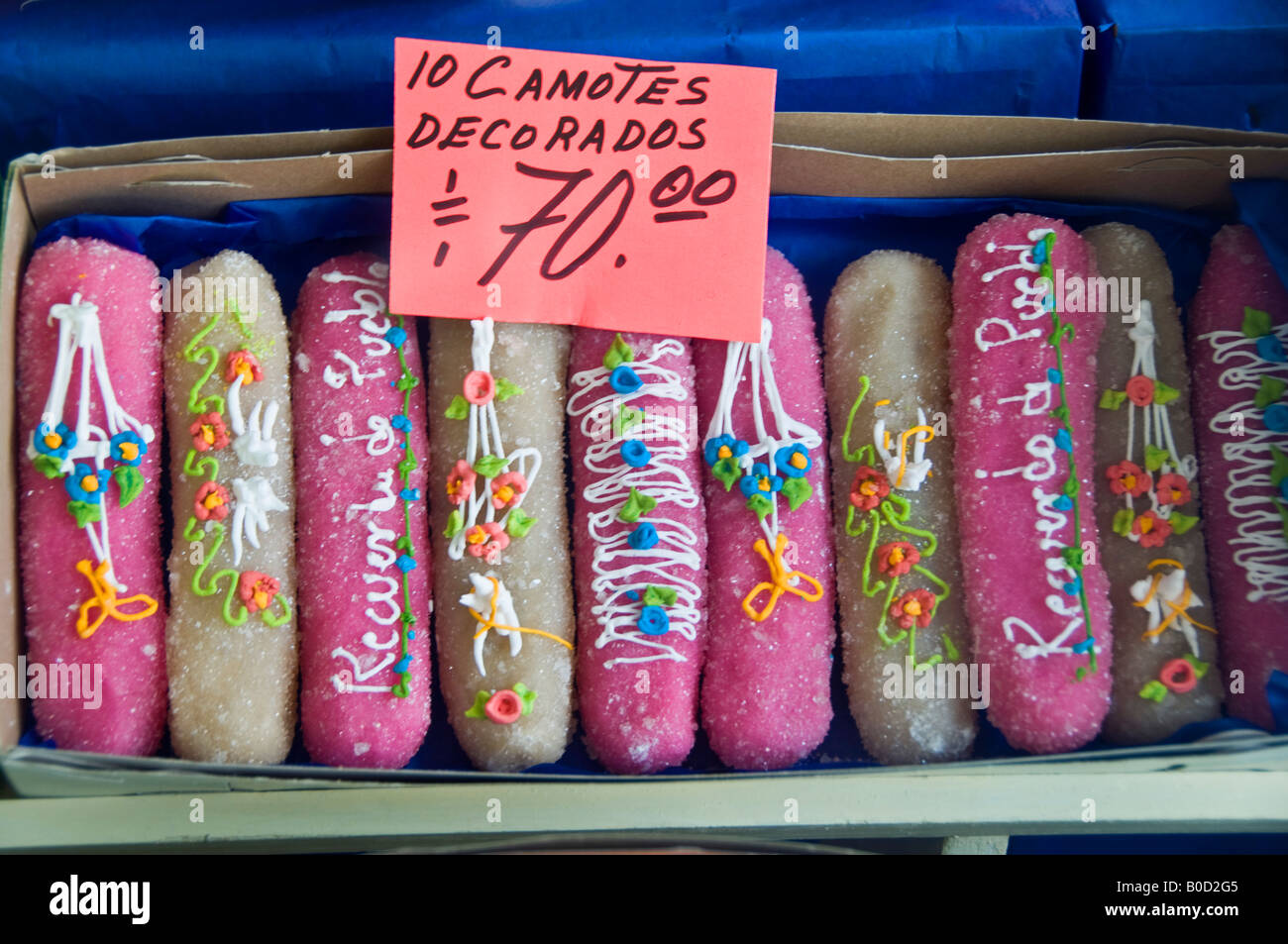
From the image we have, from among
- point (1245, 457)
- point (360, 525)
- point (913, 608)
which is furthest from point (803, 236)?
point (360, 525)

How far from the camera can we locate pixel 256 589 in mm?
1406

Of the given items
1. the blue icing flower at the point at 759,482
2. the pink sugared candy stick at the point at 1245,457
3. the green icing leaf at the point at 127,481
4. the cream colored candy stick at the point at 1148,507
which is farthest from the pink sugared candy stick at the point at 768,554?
the green icing leaf at the point at 127,481

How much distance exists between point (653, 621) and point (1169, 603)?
30.4 inches

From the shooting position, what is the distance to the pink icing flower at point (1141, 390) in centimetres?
144

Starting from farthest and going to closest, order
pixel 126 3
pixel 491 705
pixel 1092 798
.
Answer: pixel 126 3 < pixel 491 705 < pixel 1092 798

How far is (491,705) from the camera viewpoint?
1.38m

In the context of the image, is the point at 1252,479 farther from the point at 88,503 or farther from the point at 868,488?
the point at 88,503

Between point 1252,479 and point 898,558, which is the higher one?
point 1252,479

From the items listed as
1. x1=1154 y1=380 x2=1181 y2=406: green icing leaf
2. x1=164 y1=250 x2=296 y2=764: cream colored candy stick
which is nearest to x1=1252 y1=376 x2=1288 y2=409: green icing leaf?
x1=1154 y1=380 x2=1181 y2=406: green icing leaf

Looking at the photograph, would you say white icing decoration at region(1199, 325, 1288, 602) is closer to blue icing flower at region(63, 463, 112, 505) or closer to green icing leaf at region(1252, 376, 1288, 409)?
green icing leaf at region(1252, 376, 1288, 409)

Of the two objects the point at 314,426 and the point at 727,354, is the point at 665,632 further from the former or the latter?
the point at 314,426

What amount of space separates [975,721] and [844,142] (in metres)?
0.92

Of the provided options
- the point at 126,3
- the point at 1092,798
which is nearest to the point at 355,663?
the point at 1092,798

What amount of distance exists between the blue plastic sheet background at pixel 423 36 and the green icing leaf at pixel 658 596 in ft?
2.75
